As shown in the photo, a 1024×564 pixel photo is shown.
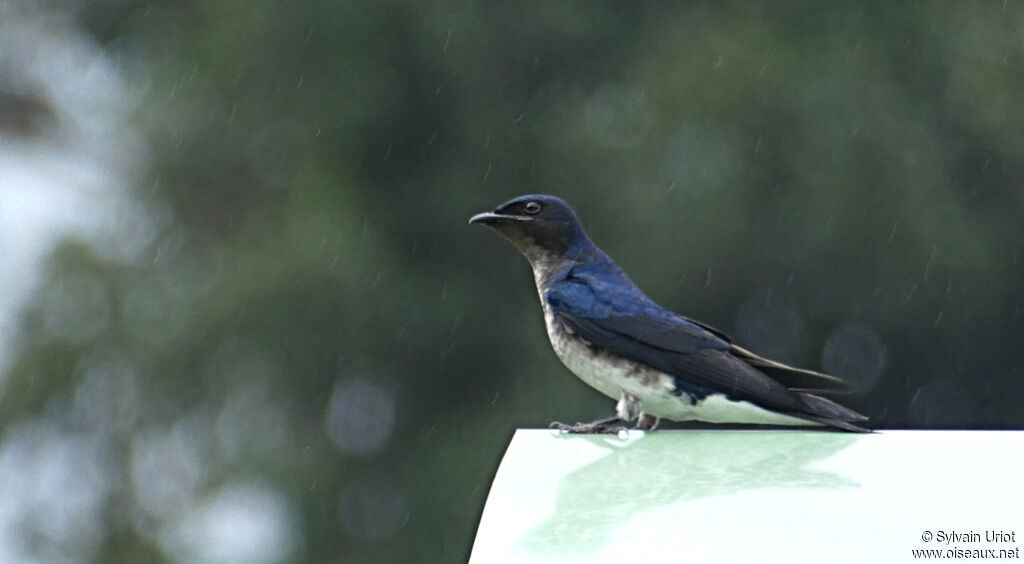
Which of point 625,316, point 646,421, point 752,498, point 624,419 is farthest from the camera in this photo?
point 625,316

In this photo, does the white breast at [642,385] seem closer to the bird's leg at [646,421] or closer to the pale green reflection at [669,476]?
the bird's leg at [646,421]

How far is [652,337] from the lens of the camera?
3201 mm

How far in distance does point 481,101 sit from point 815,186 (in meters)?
2.22

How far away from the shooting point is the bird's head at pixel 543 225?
11.5 feet

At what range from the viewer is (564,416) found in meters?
8.71

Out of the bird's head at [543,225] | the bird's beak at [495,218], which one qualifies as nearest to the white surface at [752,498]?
the bird's beak at [495,218]

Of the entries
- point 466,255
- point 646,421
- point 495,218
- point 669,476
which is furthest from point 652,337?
point 466,255

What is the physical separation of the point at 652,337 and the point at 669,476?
3.30ft

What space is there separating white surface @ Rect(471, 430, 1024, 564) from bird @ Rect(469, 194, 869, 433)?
0.41 meters

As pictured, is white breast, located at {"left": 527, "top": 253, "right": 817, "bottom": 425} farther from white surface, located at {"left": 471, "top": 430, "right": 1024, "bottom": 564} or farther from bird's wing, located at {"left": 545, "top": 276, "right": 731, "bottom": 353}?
white surface, located at {"left": 471, "top": 430, "right": 1024, "bottom": 564}

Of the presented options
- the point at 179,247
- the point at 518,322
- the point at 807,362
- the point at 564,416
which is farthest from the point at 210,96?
the point at 807,362

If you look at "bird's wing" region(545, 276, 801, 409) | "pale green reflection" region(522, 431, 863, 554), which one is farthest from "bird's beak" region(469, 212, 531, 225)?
"pale green reflection" region(522, 431, 863, 554)

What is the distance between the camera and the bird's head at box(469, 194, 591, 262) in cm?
352

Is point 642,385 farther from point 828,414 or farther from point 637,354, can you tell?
point 828,414
